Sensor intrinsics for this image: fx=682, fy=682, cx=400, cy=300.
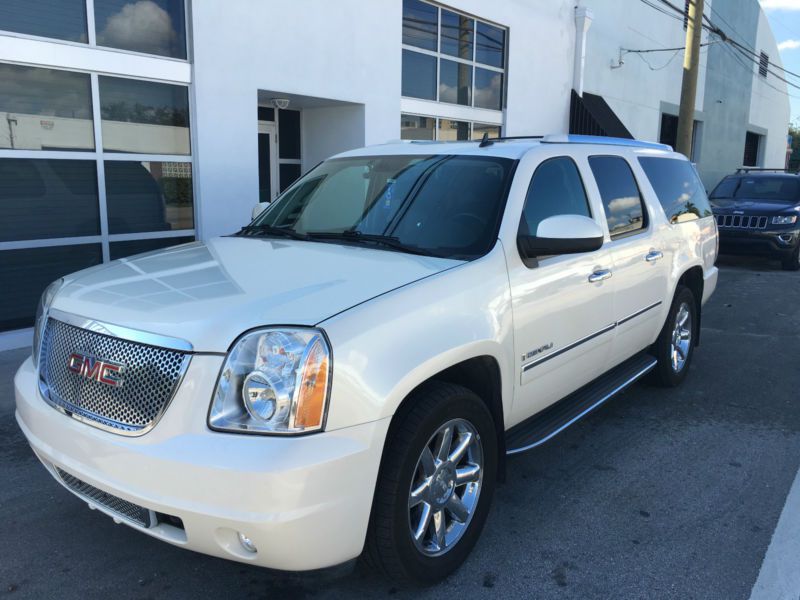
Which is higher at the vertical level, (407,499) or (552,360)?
(552,360)

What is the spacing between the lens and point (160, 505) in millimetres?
2389

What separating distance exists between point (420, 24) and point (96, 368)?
9.95m

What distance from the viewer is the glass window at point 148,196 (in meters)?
7.37

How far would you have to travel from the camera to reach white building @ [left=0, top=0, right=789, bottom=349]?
6.69 meters

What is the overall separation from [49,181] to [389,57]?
540cm

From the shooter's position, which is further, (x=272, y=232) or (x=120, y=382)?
(x=272, y=232)

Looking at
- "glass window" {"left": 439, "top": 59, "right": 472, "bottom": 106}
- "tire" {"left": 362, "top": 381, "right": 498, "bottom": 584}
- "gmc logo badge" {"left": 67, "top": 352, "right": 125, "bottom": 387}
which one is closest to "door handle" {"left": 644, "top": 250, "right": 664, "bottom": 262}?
"tire" {"left": 362, "top": 381, "right": 498, "bottom": 584}

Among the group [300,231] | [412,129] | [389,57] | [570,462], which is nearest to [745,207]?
[412,129]

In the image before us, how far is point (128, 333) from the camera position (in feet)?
8.46

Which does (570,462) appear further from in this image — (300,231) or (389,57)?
(389,57)

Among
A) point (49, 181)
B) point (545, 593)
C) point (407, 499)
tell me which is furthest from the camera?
point (49, 181)

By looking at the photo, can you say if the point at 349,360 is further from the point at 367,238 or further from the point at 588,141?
the point at 588,141

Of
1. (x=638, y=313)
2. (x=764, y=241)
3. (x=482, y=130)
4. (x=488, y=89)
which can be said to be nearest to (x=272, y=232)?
(x=638, y=313)

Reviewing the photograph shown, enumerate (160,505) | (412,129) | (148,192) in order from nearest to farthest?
(160,505) → (148,192) → (412,129)
